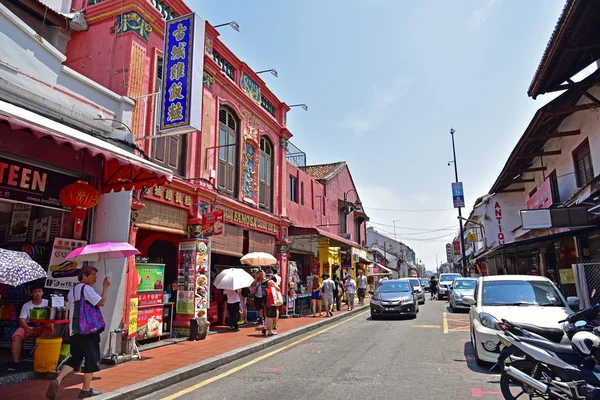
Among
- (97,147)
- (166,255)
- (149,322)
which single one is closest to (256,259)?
(166,255)

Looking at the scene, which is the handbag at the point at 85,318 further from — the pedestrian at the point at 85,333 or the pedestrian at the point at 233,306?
the pedestrian at the point at 233,306

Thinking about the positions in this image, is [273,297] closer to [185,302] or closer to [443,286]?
[185,302]

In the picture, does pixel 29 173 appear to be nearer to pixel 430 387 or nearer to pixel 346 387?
pixel 346 387

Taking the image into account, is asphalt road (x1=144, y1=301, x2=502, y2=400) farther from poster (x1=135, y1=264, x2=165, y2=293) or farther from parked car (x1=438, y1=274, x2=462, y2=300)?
parked car (x1=438, y1=274, x2=462, y2=300)

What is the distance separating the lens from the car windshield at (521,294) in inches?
298

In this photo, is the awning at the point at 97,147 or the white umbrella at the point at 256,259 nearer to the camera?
the awning at the point at 97,147

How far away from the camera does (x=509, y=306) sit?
7.53 meters

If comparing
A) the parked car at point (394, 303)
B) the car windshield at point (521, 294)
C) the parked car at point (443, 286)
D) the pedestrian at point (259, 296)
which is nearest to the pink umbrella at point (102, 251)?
the car windshield at point (521, 294)

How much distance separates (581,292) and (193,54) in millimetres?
11392

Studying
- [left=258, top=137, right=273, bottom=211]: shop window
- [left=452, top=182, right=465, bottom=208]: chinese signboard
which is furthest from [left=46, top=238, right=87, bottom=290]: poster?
[left=452, top=182, right=465, bottom=208]: chinese signboard

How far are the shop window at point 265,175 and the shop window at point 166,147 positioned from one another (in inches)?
191

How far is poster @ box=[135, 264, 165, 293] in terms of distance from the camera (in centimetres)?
943

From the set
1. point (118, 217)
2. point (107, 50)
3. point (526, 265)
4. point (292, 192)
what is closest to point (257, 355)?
point (118, 217)

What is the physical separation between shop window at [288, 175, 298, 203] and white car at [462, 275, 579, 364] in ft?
41.1
